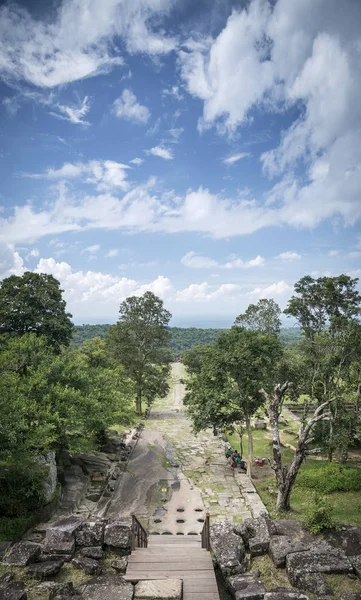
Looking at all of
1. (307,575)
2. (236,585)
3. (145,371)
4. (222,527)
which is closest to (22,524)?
(222,527)

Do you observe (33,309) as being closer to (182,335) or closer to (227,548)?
(227,548)

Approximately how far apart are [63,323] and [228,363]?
15394mm

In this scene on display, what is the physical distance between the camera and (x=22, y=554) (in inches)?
402

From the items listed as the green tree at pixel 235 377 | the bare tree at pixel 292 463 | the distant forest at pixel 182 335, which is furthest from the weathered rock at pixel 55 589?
the distant forest at pixel 182 335

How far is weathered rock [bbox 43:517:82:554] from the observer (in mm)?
10461

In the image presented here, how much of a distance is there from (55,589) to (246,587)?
14.7 feet

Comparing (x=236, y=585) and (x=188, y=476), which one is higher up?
(x=236, y=585)

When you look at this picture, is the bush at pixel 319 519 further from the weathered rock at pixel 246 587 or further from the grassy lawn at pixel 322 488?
the grassy lawn at pixel 322 488

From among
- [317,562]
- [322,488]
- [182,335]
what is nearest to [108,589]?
[317,562]

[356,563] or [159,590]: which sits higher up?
[159,590]

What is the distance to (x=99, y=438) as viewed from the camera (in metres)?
26.3

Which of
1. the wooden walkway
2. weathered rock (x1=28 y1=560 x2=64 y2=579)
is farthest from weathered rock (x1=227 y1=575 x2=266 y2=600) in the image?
weathered rock (x1=28 y1=560 x2=64 y2=579)

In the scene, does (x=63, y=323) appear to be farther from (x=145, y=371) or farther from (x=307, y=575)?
(x=307, y=575)

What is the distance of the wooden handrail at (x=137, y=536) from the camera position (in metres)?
10.7
